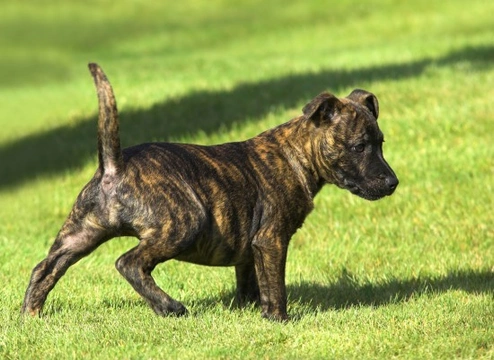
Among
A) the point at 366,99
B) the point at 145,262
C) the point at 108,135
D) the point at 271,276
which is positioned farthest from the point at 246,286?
the point at 108,135

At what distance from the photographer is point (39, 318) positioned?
25.4ft

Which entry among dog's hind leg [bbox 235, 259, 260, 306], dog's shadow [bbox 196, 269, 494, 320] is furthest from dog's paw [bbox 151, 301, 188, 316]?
dog's hind leg [bbox 235, 259, 260, 306]

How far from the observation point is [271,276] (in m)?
8.02

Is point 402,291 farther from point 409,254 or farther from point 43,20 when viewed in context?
point 43,20

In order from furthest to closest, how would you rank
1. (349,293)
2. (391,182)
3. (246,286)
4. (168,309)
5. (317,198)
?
(317,198) → (349,293) → (246,286) → (391,182) → (168,309)

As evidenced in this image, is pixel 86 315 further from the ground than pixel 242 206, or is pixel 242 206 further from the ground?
pixel 242 206

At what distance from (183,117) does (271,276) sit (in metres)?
10.8

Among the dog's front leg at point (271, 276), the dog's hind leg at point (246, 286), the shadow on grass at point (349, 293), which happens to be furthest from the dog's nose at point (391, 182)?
the dog's hind leg at point (246, 286)

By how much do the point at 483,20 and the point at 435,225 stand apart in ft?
75.4

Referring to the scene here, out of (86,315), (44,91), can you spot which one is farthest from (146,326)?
(44,91)

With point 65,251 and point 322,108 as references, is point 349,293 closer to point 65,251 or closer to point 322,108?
point 322,108

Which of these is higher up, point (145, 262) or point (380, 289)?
point (145, 262)

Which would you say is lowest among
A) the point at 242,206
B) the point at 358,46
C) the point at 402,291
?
the point at 402,291

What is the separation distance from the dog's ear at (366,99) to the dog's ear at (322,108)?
42 cm
